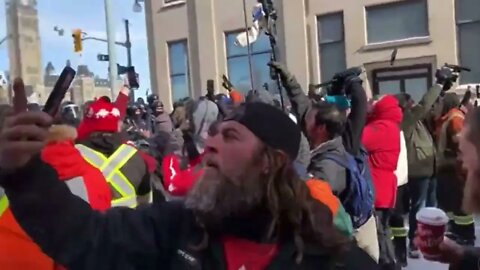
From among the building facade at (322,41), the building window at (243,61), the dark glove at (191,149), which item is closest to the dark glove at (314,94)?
the dark glove at (191,149)

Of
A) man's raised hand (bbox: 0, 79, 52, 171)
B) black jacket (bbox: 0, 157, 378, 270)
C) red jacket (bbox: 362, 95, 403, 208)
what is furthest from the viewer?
red jacket (bbox: 362, 95, 403, 208)

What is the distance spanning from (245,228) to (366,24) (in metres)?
18.6

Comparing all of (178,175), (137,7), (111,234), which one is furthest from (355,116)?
(137,7)

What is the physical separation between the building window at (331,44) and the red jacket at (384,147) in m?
14.3

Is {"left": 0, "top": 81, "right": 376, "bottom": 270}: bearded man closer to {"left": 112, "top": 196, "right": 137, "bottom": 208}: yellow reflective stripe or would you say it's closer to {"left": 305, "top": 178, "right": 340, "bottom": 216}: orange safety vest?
{"left": 305, "top": 178, "right": 340, "bottom": 216}: orange safety vest

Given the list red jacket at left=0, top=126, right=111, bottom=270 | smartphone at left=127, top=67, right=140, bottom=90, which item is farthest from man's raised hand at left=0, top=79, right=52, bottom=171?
smartphone at left=127, top=67, right=140, bottom=90

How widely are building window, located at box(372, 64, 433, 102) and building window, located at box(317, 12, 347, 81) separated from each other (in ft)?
4.11

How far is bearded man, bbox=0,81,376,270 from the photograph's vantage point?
6.59ft

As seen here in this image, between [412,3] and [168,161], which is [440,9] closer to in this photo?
[412,3]

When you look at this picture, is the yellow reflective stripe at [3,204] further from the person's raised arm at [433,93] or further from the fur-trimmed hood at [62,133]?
the person's raised arm at [433,93]

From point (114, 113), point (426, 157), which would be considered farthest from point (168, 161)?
point (426, 157)

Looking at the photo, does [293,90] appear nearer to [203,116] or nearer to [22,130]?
[203,116]

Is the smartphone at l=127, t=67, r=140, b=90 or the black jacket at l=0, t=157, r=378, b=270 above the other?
the smartphone at l=127, t=67, r=140, b=90

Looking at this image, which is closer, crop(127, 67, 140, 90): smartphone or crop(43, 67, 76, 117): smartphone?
crop(43, 67, 76, 117): smartphone
